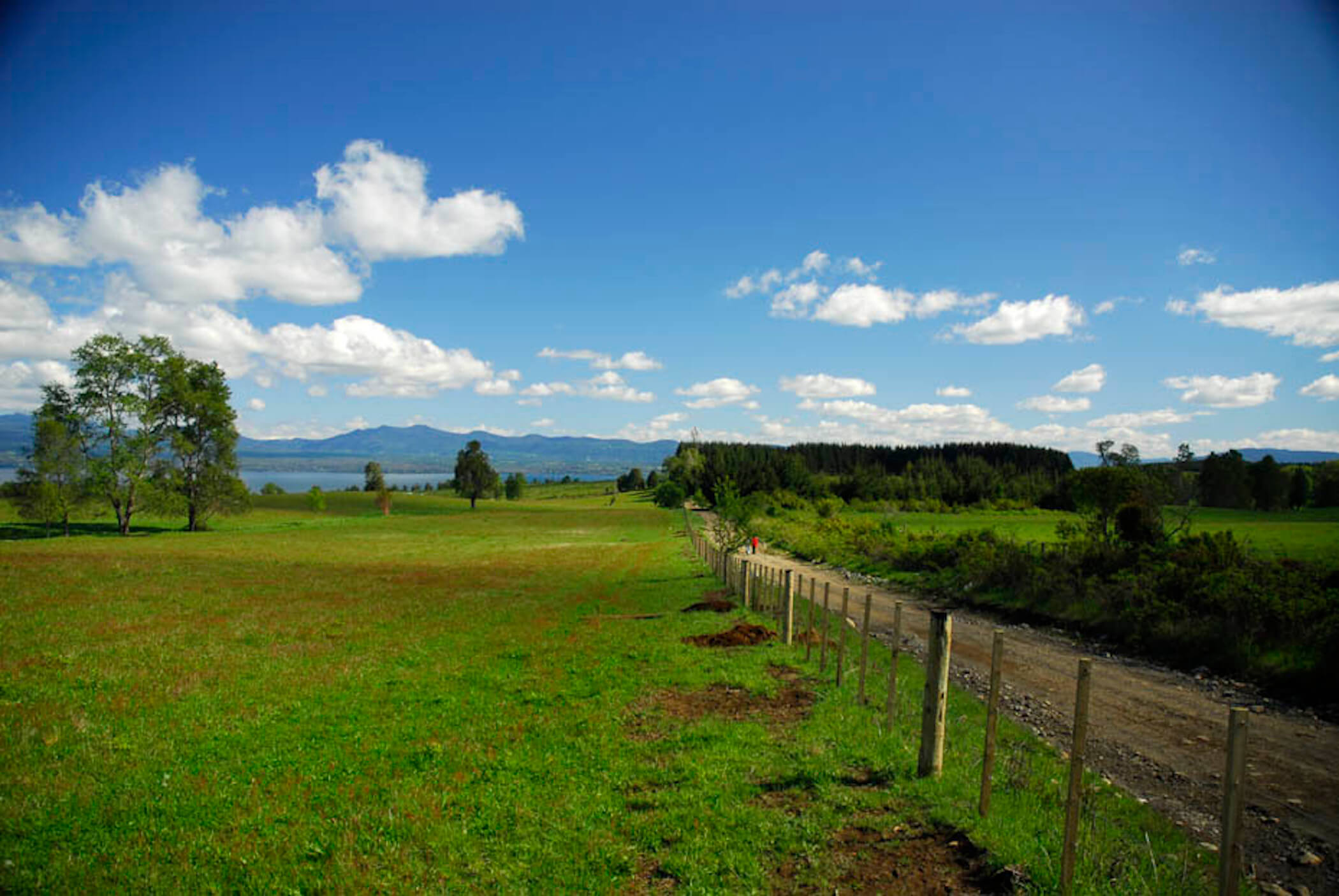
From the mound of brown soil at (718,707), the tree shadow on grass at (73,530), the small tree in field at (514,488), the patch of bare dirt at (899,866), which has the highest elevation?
the patch of bare dirt at (899,866)

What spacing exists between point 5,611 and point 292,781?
19142mm

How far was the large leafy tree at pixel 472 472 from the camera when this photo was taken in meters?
141

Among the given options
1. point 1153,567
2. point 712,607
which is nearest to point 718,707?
point 712,607

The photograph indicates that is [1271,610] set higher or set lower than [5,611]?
higher

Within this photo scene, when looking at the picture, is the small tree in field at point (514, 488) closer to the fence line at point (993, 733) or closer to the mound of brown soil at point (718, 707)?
the fence line at point (993, 733)

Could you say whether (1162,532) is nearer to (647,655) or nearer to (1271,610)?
(1271,610)

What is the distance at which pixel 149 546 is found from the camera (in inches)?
1912

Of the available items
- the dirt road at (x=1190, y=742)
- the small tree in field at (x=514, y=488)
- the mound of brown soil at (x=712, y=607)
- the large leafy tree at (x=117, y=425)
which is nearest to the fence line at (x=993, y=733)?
the dirt road at (x=1190, y=742)

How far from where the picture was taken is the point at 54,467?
60719 millimetres

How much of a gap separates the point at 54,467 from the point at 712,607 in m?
69.1

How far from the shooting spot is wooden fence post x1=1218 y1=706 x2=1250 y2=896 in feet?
14.4

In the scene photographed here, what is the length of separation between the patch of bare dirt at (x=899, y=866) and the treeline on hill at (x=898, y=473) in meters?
90.7

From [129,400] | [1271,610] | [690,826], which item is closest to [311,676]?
[690,826]

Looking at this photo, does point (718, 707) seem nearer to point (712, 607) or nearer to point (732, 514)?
point (712, 607)
